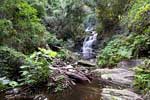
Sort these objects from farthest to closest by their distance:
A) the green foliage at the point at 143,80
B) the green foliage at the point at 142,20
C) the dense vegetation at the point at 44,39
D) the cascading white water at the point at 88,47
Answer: the cascading white water at the point at 88,47 → the green foliage at the point at 142,20 → the dense vegetation at the point at 44,39 → the green foliage at the point at 143,80

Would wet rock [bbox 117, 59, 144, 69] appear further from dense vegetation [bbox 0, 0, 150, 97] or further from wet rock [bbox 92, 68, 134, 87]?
wet rock [bbox 92, 68, 134, 87]

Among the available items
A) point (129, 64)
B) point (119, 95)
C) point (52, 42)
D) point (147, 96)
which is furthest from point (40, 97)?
point (52, 42)

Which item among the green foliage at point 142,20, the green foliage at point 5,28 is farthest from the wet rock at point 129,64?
the green foliage at point 5,28

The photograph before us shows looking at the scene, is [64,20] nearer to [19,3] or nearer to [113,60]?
[113,60]

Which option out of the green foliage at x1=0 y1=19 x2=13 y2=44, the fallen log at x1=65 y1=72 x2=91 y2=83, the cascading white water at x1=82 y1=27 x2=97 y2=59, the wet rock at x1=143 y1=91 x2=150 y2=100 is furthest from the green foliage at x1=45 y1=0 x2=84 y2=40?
the wet rock at x1=143 y1=91 x2=150 y2=100

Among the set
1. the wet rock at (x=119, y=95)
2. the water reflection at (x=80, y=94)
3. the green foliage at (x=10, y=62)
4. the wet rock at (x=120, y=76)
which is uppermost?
the green foliage at (x=10, y=62)

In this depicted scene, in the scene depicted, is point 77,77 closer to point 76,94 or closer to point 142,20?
point 76,94

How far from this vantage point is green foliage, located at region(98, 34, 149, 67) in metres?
12.1

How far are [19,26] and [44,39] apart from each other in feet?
12.7

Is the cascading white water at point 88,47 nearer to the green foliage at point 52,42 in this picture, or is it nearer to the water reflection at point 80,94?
the green foliage at point 52,42

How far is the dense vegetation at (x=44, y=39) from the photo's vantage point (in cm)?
796

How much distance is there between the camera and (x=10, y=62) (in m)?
9.06

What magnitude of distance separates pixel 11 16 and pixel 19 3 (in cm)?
72

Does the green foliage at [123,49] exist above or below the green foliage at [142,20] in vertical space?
below
